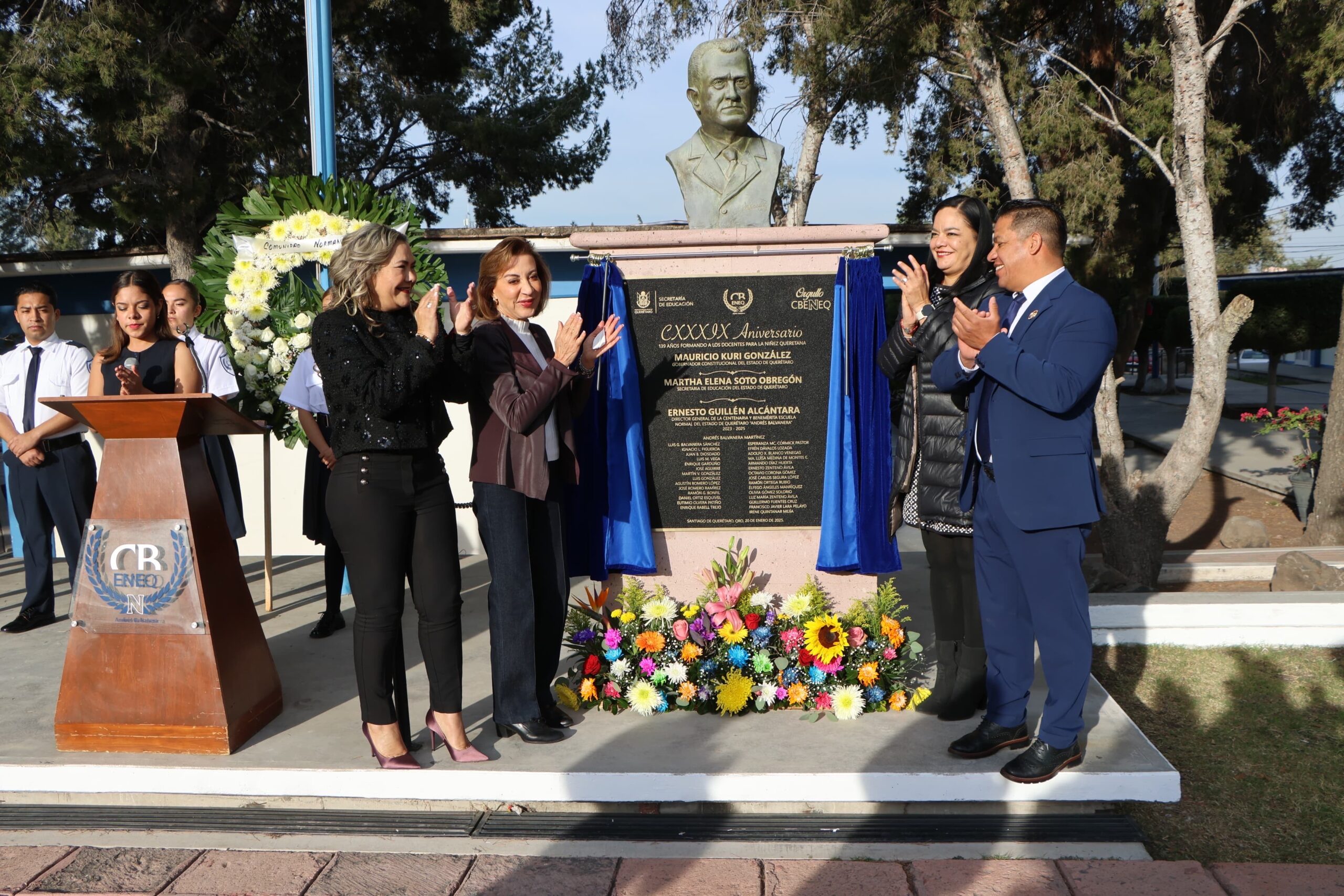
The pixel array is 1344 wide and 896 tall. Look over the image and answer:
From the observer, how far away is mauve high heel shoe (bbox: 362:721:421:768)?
360cm

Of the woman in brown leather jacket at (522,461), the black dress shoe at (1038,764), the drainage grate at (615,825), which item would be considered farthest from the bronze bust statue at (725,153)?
the drainage grate at (615,825)

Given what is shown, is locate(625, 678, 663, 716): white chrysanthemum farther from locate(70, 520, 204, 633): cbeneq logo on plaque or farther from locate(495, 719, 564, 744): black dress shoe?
locate(70, 520, 204, 633): cbeneq logo on plaque

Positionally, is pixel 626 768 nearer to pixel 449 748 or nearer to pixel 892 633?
pixel 449 748

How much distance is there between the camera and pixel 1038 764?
11.3 ft

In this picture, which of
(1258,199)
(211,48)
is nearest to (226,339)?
(211,48)

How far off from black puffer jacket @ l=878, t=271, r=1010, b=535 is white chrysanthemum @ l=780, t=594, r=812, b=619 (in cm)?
62

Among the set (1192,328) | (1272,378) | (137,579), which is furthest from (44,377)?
(1272,378)

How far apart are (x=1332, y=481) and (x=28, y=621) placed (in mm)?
9722

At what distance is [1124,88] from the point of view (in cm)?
1233

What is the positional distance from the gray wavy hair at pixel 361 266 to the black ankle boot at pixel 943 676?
8.40ft

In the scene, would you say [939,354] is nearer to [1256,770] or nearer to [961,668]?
[961,668]

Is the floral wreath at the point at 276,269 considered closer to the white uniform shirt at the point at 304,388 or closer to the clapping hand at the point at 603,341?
the white uniform shirt at the point at 304,388

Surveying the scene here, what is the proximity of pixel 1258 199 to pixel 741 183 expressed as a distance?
16.4 meters

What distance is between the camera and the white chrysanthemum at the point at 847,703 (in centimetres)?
402
